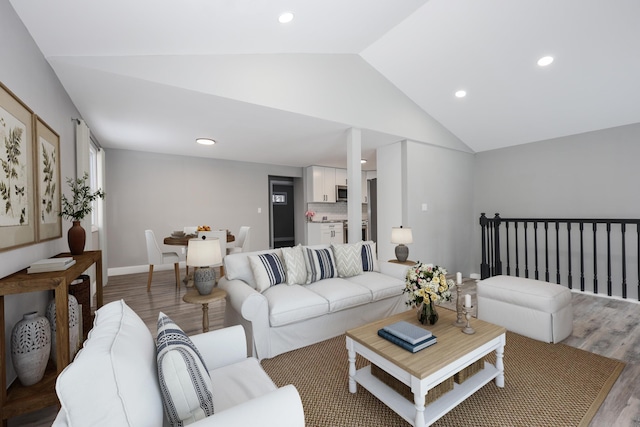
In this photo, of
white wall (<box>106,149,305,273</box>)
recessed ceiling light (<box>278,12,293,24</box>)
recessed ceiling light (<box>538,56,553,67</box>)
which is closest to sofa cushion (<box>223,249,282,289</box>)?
recessed ceiling light (<box>278,12,293,24</box>)

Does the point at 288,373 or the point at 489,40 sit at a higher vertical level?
the point at 489,40

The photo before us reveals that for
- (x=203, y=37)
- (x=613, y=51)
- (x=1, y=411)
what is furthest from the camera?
(x=613, y=51)

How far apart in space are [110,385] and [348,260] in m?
2.50

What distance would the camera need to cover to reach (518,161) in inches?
184

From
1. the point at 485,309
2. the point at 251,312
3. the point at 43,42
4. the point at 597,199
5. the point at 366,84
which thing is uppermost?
the point at 366,84

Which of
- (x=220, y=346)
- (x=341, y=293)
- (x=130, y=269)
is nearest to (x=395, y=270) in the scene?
(x=341, y=293)

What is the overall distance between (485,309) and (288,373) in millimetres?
2024

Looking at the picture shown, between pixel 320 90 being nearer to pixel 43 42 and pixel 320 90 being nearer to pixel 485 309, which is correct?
pixel 43 42

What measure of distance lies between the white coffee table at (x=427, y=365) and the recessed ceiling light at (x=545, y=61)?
2.96m

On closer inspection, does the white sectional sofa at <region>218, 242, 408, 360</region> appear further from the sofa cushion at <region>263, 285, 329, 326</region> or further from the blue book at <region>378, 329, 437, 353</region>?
the blue book at <region>378, 329, 437, 353</region>

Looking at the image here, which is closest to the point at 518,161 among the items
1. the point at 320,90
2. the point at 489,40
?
the point at 489,40

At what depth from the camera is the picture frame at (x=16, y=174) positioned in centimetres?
160

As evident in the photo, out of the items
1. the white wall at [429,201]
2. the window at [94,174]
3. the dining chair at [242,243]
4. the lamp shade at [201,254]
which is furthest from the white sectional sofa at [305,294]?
the window at [94,174]

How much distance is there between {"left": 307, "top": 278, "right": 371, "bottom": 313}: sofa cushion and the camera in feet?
8.29
